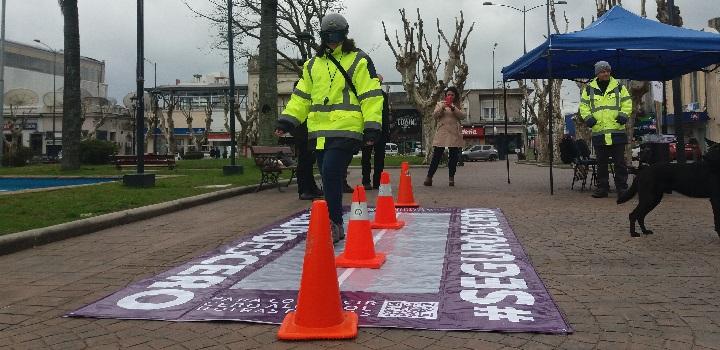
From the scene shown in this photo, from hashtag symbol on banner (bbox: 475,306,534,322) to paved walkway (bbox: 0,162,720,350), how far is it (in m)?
0.25

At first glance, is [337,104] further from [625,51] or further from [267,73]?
[267,73]

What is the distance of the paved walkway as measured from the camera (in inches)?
125

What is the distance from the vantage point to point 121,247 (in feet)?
20.1

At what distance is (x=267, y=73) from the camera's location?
19.8 meters

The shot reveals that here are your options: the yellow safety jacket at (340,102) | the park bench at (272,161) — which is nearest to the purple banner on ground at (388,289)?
the yellow safety jacket at (340,102)

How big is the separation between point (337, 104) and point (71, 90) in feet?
58.2

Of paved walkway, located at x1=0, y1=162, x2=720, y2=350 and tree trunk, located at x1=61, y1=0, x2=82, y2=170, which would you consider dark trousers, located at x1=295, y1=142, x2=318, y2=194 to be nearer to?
paved walkway, located at x1=0, y1=162, x2=720, y2=350

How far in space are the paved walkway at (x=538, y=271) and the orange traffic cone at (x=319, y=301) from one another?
0.09 meters

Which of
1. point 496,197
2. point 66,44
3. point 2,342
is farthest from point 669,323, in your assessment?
point 66,44

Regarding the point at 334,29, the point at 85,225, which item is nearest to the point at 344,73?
the point at 334,29

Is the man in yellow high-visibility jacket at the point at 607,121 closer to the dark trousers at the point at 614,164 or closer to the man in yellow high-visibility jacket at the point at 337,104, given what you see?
the dark trousers at the point at 614,164

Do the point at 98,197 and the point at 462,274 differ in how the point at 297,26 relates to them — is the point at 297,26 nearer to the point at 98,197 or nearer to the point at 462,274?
the point at 98,197

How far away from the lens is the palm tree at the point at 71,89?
20219 mm

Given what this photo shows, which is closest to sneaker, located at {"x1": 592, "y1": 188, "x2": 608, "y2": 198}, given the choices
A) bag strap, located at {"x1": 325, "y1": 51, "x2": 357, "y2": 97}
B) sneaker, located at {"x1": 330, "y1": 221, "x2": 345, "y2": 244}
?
sneaker, located at {"x1": 330, "y1": 221, "x2": 345, "y2": 244}
